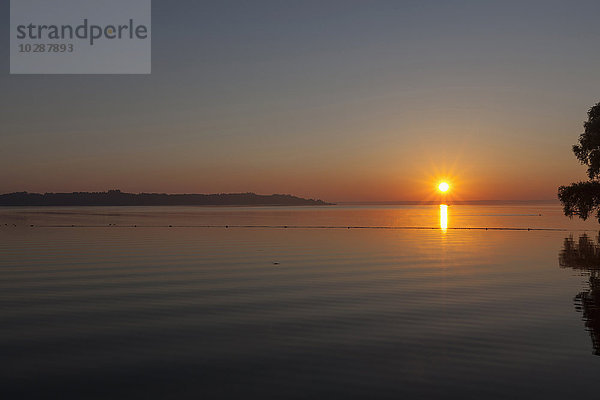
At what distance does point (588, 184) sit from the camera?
63938 millimetres

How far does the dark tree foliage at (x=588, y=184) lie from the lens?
207 feet

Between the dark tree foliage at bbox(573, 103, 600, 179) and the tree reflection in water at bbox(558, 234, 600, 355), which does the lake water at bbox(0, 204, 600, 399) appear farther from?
the dark tree foliage at bbox(573, 103, 600, 179)

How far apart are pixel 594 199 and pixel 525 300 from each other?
42658mm

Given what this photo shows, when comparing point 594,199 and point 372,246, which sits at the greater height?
point 594,199

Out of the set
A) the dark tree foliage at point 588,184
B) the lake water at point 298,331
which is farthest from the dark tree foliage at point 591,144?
the lake water at point 298,331

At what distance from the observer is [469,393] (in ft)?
44.6

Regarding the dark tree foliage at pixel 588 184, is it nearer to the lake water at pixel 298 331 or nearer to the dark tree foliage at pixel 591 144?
the dark tree foliage at pixel 591 144

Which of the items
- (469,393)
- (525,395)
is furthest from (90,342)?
(525,395)

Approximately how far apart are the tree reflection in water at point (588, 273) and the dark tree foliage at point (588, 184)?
427cm

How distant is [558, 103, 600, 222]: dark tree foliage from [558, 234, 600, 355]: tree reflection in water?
4.27 metres

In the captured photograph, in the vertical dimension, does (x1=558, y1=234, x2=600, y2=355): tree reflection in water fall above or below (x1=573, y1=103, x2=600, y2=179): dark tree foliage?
below

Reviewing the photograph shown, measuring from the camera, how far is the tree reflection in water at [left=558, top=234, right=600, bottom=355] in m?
21.1

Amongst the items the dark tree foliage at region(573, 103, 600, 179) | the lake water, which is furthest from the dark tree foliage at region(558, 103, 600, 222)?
the lake water

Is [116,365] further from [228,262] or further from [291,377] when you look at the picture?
[228,262]
